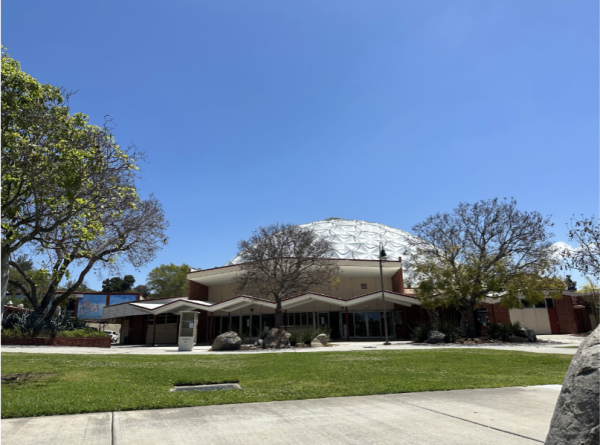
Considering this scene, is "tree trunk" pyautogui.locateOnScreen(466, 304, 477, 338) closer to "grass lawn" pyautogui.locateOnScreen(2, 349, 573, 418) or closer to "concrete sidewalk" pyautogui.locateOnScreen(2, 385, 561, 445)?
"grass lawn" pyautogui.locateOnScreen(2, 349, 573, 418)

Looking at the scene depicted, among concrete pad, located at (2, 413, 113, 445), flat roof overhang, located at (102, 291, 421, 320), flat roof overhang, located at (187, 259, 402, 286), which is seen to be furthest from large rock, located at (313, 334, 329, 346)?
concrete pad, located at (2, 413, 113, 445)

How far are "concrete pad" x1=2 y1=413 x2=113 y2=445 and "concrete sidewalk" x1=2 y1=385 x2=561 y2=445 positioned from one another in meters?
0.01

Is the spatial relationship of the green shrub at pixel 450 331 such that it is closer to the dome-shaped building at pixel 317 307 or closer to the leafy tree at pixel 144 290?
the dome-shaped building at pixel 317 307

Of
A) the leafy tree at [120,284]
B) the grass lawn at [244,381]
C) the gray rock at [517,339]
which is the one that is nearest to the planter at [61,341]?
the grass lawn at [244,381]

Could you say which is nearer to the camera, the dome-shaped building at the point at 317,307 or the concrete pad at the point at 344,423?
the concrete pad at the point at 344,423

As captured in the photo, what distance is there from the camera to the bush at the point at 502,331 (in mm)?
29469

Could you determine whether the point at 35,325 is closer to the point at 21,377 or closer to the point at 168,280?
the point at 21,377

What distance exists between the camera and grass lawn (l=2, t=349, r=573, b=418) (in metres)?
7.21

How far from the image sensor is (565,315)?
42.7 meters

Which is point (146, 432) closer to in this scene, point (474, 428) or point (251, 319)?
point (474, 428)

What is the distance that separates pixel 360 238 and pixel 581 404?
2086 inches

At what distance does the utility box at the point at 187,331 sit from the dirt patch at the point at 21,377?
14695 mm

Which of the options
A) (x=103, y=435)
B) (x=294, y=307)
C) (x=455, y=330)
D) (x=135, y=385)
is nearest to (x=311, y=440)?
(x=103, y=435)

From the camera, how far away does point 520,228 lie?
31672 mm
